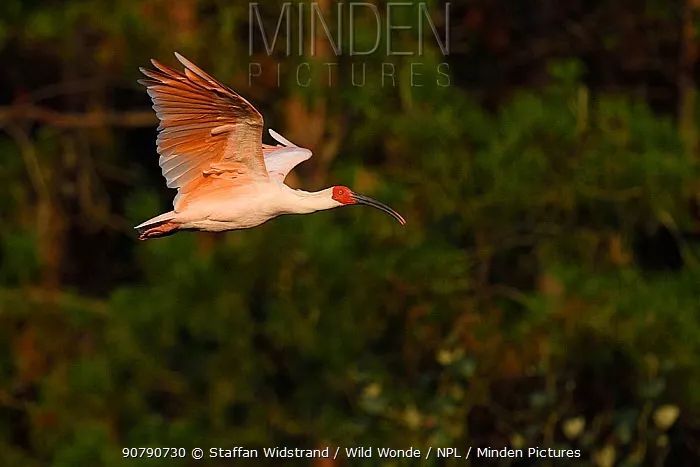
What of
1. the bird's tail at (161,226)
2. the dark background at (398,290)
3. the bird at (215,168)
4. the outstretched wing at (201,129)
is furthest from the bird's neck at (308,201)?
the dark background at (398,290)

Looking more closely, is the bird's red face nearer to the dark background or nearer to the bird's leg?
the bird's leg

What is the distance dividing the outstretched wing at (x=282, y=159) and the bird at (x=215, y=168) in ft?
0.32

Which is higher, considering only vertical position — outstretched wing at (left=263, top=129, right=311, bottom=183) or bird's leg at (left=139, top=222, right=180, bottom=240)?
outstretched wing at (left=263, top=129, right=311, bottom=183)

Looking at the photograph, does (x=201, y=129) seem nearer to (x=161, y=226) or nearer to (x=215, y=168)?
(x=215, y=168)

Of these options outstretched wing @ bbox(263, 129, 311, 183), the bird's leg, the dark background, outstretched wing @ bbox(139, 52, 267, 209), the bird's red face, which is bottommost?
the dark background

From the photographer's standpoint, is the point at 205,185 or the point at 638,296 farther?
the point at 638,296

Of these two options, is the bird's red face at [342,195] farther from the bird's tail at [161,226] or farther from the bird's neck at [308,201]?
the bird's tail at [161,226]

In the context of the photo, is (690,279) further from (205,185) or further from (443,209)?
(205,185)

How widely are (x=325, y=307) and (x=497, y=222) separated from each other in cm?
90

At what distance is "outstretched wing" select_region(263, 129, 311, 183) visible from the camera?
19.9 ft

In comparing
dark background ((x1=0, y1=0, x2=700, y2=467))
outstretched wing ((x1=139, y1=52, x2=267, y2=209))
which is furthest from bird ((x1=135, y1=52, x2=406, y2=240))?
dark background ((x1=0, y1=0, x2=700, y2=467))

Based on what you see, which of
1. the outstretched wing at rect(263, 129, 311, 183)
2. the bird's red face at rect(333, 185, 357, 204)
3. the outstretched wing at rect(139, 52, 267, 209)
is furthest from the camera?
the outstretched wing at rect(263, 129, 311, 183)

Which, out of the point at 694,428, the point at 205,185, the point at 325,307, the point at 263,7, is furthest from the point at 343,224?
the point at 205,185

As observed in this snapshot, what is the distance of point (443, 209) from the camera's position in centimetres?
914
